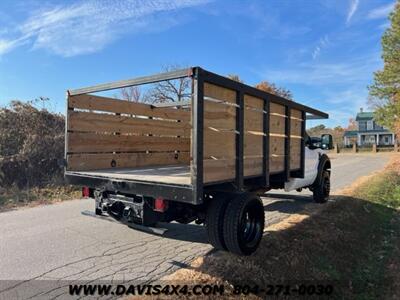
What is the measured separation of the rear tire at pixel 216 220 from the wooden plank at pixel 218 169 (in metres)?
0.34

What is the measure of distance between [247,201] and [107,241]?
7.85ft

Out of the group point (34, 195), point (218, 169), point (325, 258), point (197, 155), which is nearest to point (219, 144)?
point (218, 169)

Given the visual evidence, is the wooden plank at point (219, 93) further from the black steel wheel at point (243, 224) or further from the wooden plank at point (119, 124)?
the wooden plank at point (119, 124)

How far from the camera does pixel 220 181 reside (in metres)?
4.23

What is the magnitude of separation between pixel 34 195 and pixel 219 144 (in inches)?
292

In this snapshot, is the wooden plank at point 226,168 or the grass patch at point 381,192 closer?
the wooden plank at point 226,168

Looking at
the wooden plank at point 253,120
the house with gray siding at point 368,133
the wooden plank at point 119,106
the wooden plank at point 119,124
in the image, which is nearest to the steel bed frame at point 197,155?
the wooden plank at point 253,120

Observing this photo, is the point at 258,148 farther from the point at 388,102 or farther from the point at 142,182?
the point at 388,102

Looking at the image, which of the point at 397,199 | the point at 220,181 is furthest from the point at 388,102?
the point at 220,181

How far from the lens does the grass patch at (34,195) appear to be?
8.97m

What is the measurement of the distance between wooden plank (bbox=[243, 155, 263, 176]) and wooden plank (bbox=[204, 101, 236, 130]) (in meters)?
0.56

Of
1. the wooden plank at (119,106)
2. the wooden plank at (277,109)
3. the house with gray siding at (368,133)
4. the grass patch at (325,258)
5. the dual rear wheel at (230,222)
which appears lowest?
the grass patch at (325,258)

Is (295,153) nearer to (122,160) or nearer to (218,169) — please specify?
(218,169)

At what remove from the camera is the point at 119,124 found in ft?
20.9
